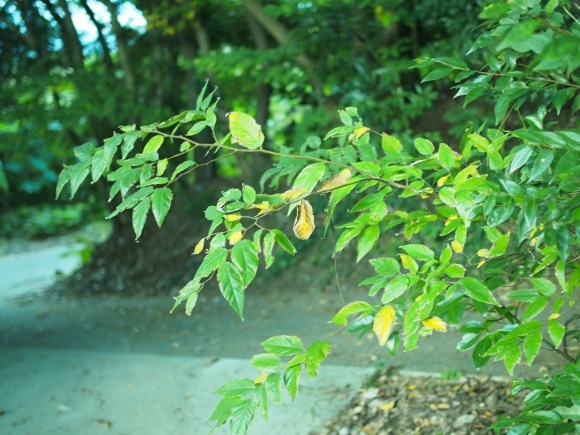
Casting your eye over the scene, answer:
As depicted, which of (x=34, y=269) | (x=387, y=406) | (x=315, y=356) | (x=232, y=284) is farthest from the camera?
(x=34, y=269)

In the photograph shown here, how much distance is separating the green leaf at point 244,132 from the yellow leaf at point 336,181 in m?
0.23

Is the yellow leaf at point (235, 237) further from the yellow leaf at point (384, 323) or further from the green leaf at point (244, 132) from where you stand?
the yellow leaf at point (384, 323)

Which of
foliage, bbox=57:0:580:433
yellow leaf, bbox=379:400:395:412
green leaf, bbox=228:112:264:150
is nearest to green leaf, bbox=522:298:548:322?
foliage, bbox=57:0:580:433

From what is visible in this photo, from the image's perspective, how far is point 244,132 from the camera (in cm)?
190

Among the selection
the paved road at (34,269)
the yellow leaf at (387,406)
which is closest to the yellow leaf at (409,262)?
the yellow leaf at (387,406)

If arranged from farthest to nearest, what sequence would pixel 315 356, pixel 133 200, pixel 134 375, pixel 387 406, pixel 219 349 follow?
pixel 219 349 < pixel 134 375 < pixel 387 406 < pixel 315 356 < pixel 133 200

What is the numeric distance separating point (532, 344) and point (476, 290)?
214mm

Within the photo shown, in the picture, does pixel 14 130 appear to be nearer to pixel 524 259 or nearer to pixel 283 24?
pixel 283 24

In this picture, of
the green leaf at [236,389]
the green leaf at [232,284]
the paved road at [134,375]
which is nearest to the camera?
the green leaf at [232,284]

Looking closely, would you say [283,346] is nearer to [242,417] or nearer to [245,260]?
[242,417]

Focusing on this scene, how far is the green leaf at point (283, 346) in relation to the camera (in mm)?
1901

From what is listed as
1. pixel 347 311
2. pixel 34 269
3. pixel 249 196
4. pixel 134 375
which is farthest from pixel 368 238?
pixel 34 269

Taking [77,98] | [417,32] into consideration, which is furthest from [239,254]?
[77,98]

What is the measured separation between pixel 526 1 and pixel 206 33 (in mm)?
8138
